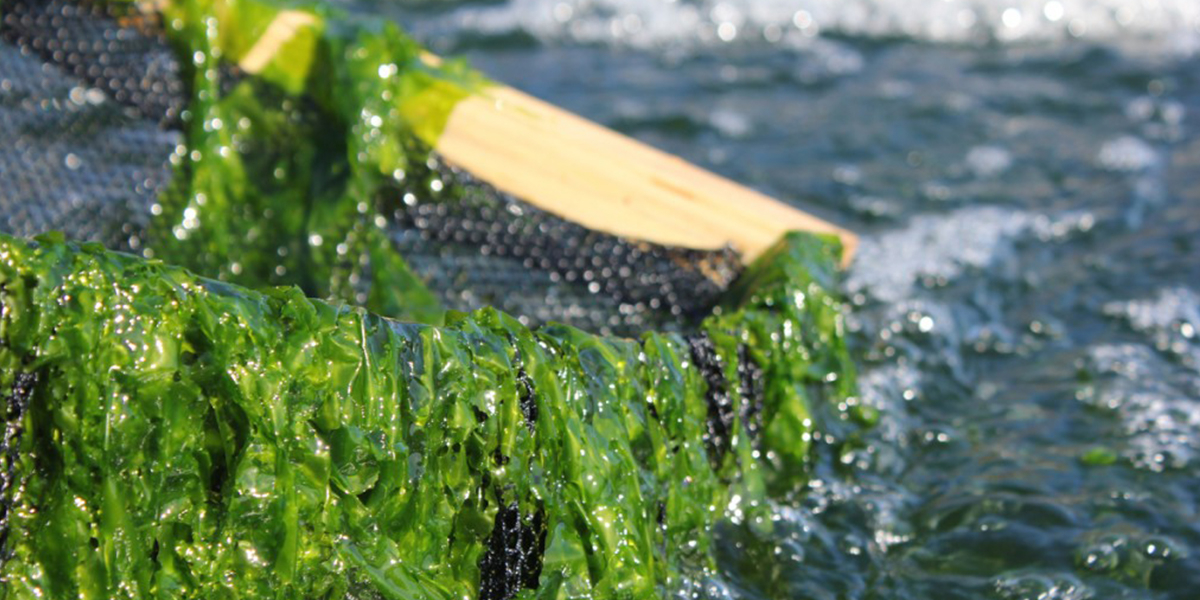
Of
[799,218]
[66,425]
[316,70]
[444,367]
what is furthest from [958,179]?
[66,425]

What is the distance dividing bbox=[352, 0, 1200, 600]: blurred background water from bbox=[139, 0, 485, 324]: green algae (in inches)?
49.2

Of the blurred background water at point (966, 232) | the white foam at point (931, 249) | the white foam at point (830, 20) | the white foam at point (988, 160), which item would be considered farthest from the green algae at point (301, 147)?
the white foam at point (830, 20)

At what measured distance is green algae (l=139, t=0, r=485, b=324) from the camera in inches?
125

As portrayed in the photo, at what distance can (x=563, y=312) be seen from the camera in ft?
10.6

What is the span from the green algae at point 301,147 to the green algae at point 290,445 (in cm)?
90

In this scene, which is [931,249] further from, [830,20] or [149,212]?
[830,20]

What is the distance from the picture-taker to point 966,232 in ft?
15.4

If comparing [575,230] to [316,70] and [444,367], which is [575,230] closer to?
[316,70]

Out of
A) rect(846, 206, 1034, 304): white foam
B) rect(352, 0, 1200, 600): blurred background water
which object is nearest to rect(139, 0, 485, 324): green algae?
rect(352, 0, 1200, 600): blurred background water

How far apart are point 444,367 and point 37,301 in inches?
26.5

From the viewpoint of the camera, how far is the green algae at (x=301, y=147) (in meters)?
3.18

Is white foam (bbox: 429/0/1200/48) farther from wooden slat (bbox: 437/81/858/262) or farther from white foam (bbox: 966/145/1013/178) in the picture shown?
wooden slat (bbox: 437/81/858/262)

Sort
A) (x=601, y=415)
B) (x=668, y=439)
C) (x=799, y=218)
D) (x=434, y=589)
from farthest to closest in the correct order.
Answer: (x=799, y=218) → (x=668, y=439) → (x=601, y=415) → (x=434, y=589)

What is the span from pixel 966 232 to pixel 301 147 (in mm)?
2619
